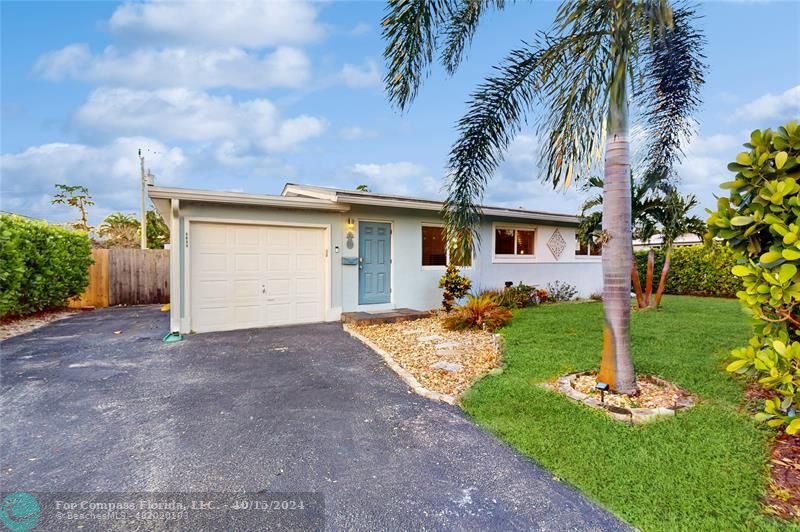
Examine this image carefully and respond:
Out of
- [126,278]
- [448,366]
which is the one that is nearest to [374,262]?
[448,366]

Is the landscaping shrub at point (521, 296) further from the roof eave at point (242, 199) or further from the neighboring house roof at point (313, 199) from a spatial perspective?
the roof eave at point (242, 199)

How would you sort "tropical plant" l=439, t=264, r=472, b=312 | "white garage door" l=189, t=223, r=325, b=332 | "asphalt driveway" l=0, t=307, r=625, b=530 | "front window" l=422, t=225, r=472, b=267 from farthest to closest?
"front window" l=422, t=225, r=472, b=267, "tropical plant" l=439, t=264, r=472, b=312, "white garage door" l=189, t=223, r=325, b=332, "asphalt driveway" l=0, t=307, r=625, b=530

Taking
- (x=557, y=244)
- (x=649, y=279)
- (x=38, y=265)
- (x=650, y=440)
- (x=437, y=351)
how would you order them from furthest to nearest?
(x=557, y=244) → (x=649, y=279) → (x=38, y=265) → (x=437, y=351) → (x=650, y=440)

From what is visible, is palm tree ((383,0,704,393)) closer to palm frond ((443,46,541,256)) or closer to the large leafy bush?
palm frond ((443,46,541,256))

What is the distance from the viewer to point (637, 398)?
343 cm

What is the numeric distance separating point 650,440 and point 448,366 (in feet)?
7.99

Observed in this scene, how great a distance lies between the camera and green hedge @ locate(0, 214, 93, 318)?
292 inches

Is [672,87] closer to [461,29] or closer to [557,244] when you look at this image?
[461,29]

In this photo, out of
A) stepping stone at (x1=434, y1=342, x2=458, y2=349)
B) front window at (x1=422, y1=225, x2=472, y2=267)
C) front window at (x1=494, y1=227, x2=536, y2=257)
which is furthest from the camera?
front window at (x1=494, y1=227, x2=536, y2=257)

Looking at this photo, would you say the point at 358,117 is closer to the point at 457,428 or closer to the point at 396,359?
the point at 396,359

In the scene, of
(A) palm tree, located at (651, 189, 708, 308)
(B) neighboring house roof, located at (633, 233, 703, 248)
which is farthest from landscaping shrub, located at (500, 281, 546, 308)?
(A) palm tree, located at (651, 189, 708, 308)

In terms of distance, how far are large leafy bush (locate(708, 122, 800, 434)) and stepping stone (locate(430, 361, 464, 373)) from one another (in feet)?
9.02

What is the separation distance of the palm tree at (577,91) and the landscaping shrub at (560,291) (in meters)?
6.21

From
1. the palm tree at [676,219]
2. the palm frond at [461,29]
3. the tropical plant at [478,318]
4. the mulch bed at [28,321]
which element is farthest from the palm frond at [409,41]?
the mulch bed at [28,321]
